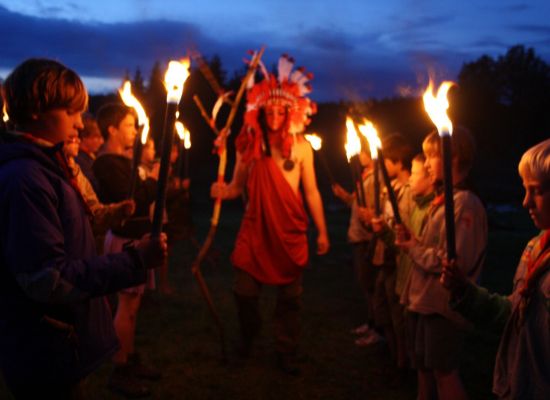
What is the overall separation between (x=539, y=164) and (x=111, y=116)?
3.32m

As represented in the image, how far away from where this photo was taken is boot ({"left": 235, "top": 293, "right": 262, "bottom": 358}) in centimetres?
529

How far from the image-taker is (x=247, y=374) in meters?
5.04

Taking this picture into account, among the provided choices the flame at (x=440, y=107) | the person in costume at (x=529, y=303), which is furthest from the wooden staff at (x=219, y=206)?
the person in costume at (x=529, y=303)

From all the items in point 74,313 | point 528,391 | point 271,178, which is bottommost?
point 528,391

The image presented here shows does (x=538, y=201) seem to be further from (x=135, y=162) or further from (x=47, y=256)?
(x=135, y=162)

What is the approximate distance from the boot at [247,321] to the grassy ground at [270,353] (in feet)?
0.42

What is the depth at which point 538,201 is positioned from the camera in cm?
225

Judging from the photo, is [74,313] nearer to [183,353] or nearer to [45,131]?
[45,131]

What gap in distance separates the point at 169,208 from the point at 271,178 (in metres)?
1.27

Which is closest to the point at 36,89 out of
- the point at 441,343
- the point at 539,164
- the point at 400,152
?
the point at 539,164

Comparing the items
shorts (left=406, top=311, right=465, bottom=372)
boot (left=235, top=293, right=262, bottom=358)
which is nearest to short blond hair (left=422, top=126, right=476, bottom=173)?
shorts (left=406, top=311, right=465, bottom=372)

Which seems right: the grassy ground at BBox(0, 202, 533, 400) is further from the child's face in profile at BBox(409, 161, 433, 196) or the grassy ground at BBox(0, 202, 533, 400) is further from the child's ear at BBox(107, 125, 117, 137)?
the child's ear at BBox(107, 125, 117, 137)

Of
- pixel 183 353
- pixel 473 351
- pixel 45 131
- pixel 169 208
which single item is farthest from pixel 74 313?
pixel 473 351

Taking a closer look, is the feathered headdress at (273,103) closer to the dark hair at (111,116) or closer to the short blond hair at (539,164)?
the dark hair at (111,116)
